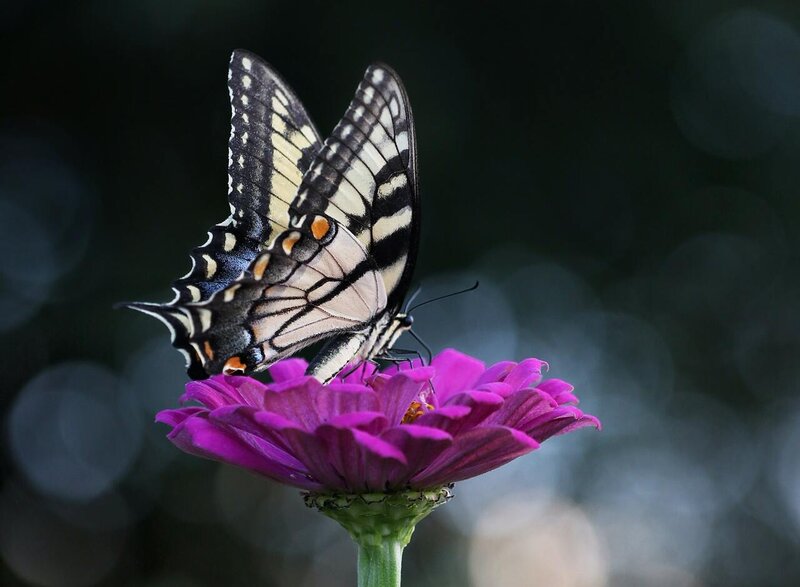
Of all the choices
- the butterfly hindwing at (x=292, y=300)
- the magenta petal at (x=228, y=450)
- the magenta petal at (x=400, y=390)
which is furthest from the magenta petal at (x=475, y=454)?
the butterfly hindwing at (x=292, y=300)

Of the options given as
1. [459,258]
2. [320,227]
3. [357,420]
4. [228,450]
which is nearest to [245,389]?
[228,450]

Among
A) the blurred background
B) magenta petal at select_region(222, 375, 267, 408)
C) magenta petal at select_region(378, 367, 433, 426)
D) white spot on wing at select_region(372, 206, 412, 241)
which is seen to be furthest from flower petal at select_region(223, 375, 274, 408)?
the blurred background

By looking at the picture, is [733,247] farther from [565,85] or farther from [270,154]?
[270,154]

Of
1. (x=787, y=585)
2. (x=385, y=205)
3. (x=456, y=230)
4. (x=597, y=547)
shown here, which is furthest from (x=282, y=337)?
(x=787, y=585)

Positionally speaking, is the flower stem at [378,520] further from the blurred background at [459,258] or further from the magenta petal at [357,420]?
the blurred background at [459,258]

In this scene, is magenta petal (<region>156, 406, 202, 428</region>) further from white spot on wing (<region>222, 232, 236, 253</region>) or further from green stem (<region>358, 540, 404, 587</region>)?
white spot on wing (<region>222, 232, 236, 253</region>)

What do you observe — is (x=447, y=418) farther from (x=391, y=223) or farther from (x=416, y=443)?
(x=391, y=223)
